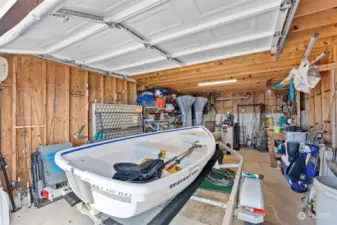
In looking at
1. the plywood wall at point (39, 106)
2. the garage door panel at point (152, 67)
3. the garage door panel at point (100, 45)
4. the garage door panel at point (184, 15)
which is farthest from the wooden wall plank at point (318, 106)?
the plywood wall at point (39, 106)

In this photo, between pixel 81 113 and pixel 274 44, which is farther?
pixel 81 113

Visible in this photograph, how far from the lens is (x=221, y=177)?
3.09 m

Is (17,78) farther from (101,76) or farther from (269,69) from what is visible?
(269,69)

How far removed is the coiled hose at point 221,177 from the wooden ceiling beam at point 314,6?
249cm

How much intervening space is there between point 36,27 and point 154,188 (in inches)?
83.3

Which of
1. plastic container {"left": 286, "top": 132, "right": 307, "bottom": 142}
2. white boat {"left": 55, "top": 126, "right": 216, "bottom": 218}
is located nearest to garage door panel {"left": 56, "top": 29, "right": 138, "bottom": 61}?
white boat {"left": 55, "top": 126, "right": 216, "bottom": 218}

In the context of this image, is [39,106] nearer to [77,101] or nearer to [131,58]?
[77,101]

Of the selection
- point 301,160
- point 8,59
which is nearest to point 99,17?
point 8,59

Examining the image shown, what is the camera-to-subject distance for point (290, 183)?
313 centimetres

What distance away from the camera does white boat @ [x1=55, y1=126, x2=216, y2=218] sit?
42.7 inches

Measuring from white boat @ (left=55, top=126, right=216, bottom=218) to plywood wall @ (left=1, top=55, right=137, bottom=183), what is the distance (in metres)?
1.70

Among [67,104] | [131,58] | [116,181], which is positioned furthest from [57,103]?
[116,181]

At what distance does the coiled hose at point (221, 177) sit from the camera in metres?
2.71

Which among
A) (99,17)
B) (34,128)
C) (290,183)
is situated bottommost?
(290,183)
